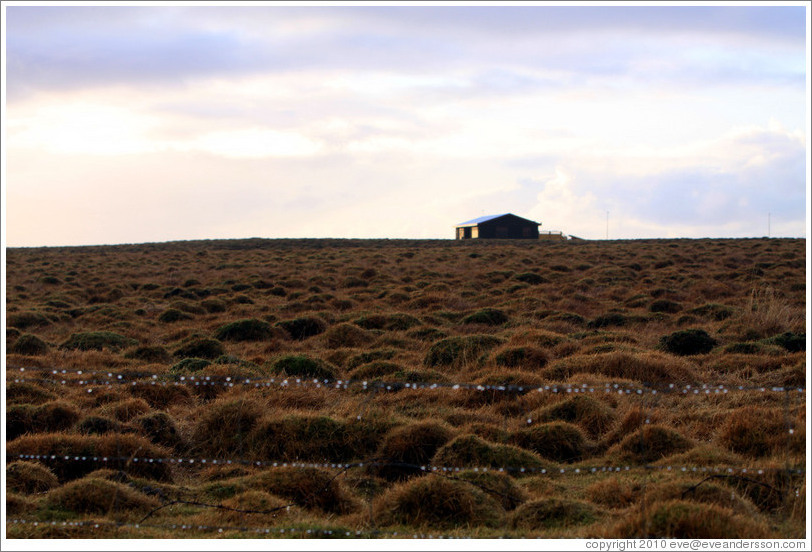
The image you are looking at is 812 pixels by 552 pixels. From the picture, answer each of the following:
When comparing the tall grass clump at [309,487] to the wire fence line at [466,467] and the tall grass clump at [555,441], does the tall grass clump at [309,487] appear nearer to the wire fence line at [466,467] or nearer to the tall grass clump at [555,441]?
the wire fence line at [466,467]

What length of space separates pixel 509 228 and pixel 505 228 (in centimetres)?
38

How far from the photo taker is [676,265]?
99.8 ft

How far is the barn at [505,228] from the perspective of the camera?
218 feet

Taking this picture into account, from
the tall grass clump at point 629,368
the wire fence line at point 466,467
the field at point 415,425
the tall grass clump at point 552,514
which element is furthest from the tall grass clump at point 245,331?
the tall grass clump at point 552,514

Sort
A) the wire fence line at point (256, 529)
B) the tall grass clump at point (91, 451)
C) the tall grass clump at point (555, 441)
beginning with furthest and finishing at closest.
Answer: the tall grass clump at point (555, 441), the tall grass clump at point (91, 451), the wire fence line at point (256, 529)

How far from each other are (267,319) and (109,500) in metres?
12.4

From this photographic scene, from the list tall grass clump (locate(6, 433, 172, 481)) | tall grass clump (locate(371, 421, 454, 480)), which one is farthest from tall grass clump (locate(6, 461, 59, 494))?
tall grass clump (locate(371, 421, 454, 480))

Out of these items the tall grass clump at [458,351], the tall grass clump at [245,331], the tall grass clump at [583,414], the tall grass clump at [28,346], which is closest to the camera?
the tall grass clump at [583,414]

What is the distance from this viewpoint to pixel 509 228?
67.3 metres

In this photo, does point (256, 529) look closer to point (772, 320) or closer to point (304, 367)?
point (304, 367)

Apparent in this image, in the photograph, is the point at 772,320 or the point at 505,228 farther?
the point at 505,228

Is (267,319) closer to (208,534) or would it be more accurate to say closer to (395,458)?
(395,458)

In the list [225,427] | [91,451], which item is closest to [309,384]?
[225,427]

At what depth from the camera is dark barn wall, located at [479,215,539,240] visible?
66.6 meters
